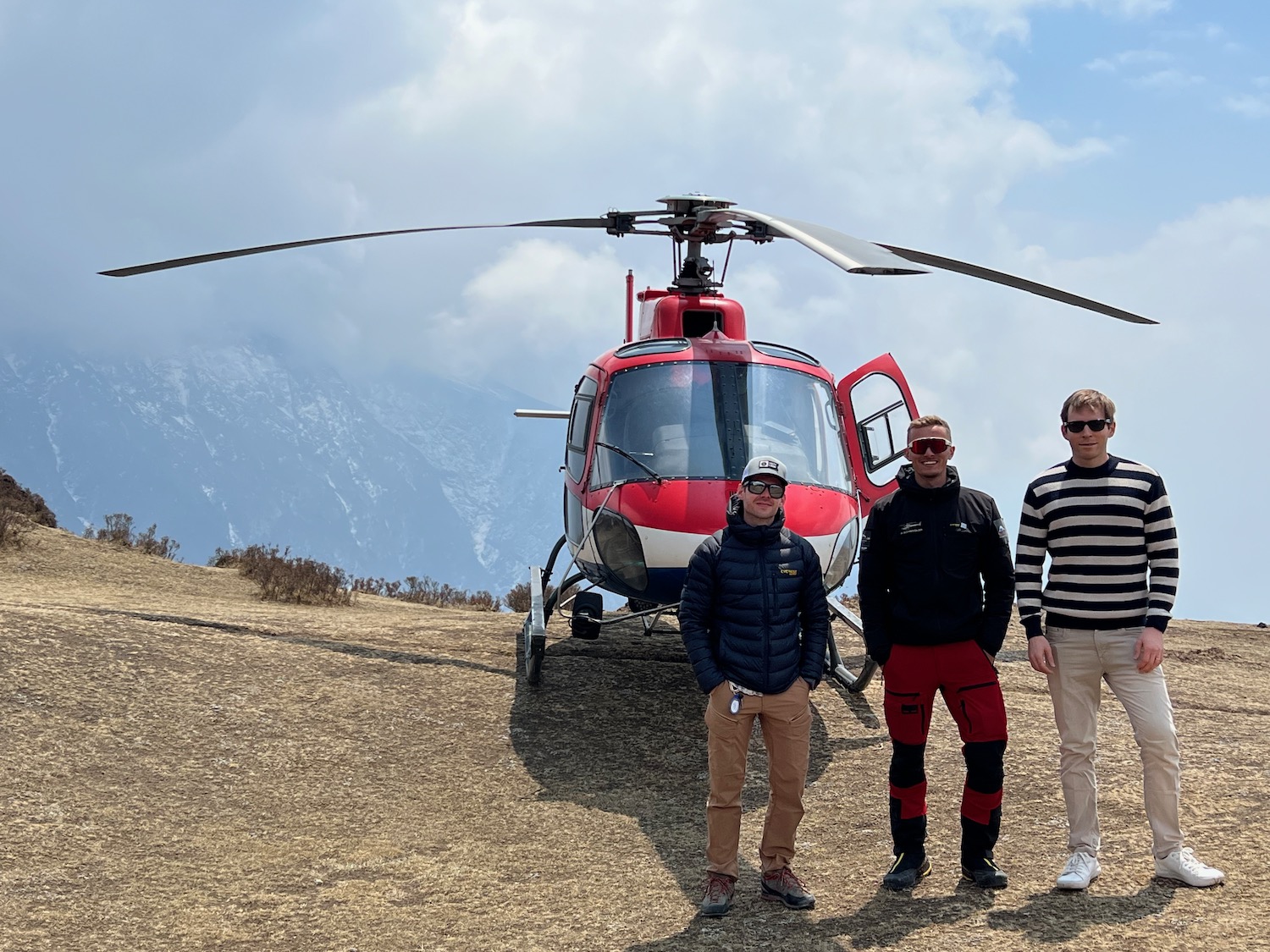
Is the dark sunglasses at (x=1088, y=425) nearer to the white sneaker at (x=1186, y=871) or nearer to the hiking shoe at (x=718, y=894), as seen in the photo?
the white sneaker at (x=1186, y=871)

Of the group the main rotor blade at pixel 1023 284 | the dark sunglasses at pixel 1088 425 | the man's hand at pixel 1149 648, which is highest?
the main rotor blade at pixel 1023 284

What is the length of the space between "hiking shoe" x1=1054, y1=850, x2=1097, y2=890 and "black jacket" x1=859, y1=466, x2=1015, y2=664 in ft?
3.14

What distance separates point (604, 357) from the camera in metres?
8.91

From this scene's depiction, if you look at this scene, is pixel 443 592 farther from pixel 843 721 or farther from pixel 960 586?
pixel 960 586

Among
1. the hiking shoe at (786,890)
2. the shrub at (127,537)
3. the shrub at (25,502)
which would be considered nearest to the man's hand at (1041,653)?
the hiking shoe at (786,890)

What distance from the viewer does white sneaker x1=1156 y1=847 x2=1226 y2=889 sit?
505cm

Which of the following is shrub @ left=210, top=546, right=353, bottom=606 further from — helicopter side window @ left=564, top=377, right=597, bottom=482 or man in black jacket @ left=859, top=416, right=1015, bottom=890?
man in black jacket @ left=859, top=416, right=1015, bottom=890

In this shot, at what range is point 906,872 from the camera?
524 centimetres

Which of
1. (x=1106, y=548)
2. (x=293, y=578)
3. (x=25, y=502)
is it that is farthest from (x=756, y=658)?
(x=25, y=502)

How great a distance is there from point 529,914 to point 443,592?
1301 centimetres

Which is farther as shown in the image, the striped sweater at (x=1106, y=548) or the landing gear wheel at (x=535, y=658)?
the landing gear wheel at (x=535, y=658)

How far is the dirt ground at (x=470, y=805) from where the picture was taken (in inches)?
195

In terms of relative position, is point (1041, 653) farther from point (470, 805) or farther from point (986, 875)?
point (470, 805)

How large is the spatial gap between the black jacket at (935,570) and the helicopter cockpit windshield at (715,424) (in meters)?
2.53
